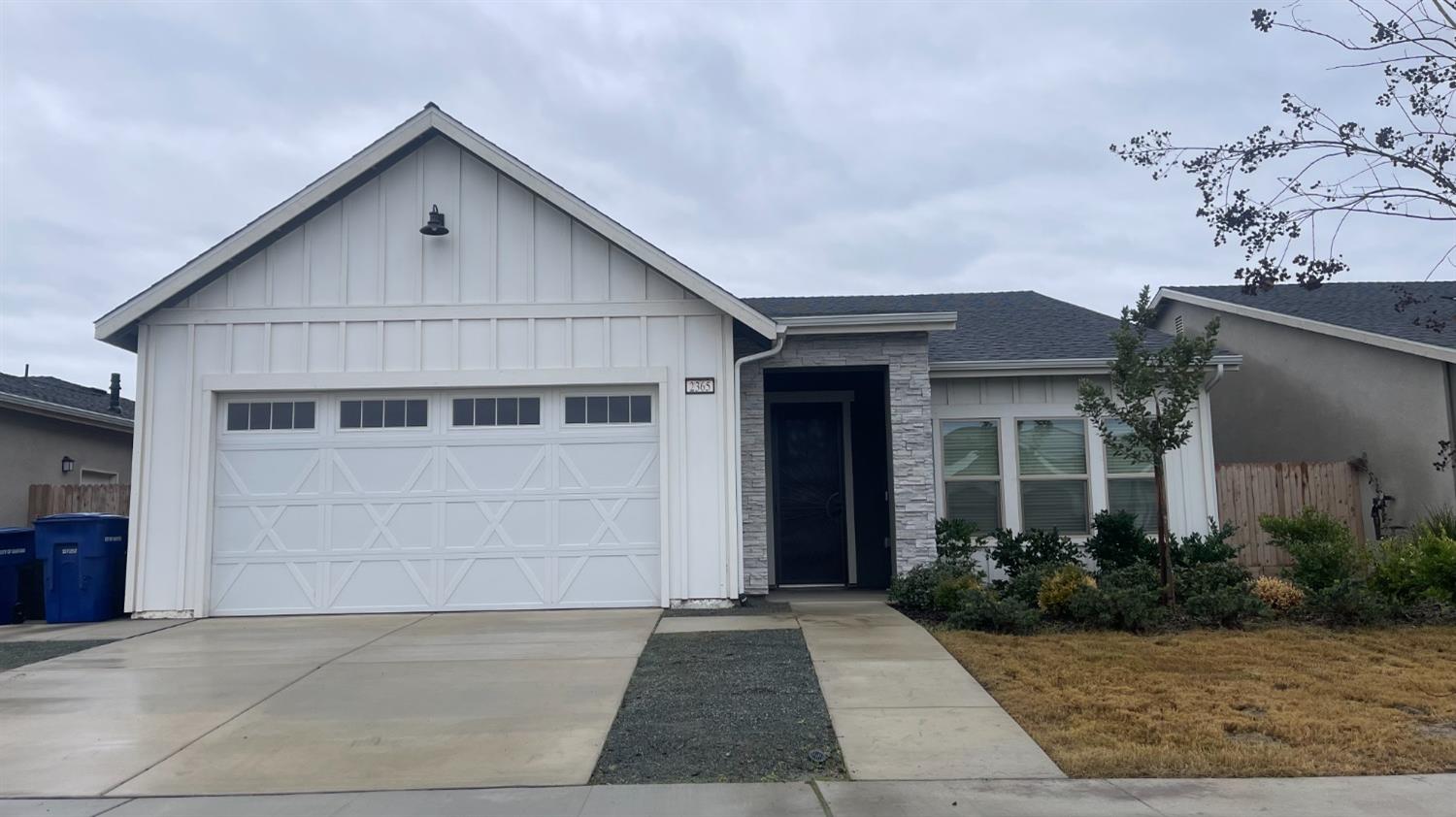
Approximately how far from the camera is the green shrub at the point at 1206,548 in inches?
483

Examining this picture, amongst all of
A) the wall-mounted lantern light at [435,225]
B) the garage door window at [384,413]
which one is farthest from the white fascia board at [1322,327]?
the garage door window at [384,413]

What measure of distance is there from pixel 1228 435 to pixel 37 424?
62.6 feet

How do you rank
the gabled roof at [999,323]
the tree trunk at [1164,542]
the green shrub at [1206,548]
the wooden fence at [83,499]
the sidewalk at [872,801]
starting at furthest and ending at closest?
the wooden fence at [83,499] → the gabled roof at [999,323] → the green shrub at [1206,548] → the tree trunk at [1164,542] → the sidewalk at [872,801]

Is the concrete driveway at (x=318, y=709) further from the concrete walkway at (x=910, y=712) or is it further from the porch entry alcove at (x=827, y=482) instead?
the porch entry alcove at (x=827, y=482)

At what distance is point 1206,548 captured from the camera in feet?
41.1

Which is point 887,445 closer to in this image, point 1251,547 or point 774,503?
point 774,503

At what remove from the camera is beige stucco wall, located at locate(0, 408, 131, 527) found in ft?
51.1

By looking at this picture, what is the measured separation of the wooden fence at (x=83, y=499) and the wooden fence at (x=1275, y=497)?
48.7 feet

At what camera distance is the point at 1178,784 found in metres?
5.61

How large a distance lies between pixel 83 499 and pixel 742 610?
9649 mm

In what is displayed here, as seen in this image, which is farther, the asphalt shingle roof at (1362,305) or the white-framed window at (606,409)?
the asphalt shingle roof at (1362,305)

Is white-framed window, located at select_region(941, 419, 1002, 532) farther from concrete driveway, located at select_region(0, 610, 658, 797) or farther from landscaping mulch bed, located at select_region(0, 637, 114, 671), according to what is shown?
landscaping mulch bed, located at select_region(0, 637, 114, 671)

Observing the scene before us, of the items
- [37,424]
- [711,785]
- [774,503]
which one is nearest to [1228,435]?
[774,503]

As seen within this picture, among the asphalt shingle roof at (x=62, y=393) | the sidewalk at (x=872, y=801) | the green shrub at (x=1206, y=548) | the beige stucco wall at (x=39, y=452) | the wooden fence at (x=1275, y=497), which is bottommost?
the sidewalk at (x=872, y=801)
